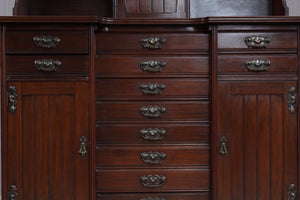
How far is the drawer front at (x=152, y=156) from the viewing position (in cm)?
188

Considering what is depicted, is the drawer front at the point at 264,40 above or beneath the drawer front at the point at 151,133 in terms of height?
above

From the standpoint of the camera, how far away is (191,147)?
6.21 feet

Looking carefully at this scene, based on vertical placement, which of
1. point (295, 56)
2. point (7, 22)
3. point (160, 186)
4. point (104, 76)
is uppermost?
point (7, 22)

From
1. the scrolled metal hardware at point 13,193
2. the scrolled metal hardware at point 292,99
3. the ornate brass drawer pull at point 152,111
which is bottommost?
the scrolled metal hardware at point 13,193

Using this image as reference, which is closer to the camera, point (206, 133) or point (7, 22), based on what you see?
point (7, 22)

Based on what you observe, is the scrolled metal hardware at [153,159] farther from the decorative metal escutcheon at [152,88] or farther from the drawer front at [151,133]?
the decorative metal escutcheon at [152,88]

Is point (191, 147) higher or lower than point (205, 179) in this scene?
higher

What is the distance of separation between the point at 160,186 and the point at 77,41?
0.96m

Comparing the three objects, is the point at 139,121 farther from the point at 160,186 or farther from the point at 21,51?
the point at 21,51

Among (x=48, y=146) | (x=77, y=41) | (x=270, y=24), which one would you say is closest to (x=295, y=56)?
(x=270, y=24)

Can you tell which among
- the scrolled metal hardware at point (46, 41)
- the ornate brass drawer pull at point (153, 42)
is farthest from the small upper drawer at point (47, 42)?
the ornate brass drawer pull at point (153, 42)

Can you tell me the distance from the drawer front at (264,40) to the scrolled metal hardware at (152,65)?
342mm

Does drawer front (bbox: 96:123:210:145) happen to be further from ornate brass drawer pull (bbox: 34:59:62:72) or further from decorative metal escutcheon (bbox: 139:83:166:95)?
ornate brass drawer pull (bbox: 34:59:62:72)

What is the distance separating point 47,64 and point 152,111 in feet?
2.13
